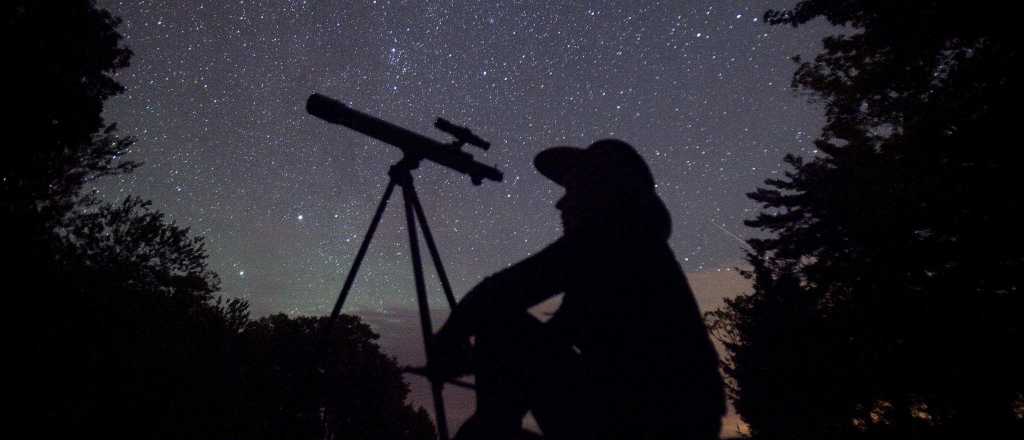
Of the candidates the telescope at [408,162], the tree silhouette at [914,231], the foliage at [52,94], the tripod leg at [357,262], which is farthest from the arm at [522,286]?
the foliage at [52,94]

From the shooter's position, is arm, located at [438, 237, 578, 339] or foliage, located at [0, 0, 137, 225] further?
foliage, located at [0, 0, 137, 225]

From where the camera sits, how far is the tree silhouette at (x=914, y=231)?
647 centimetres

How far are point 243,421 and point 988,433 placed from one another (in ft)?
66.8

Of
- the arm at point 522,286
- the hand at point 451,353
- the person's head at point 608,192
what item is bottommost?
the hand at point 451,353

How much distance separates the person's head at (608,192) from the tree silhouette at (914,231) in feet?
25.5

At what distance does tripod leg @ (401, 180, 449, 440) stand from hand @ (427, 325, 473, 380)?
32 centimetres

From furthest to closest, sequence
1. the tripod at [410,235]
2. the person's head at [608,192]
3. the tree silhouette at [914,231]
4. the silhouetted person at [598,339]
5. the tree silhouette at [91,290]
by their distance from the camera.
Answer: the tree silhouette at [91,290] → the tree silhouette at [914,231] → the tripod at [410,235] → the person's head at [608,192] → the silhouetted person at [598,339]

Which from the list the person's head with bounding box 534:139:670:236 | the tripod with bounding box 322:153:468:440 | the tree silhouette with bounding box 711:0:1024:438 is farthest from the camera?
the tree silhouette with bounding box 711:0:1024:438

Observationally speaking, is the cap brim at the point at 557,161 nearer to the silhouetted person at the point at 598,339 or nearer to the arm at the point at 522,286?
the silhouetted person at the point at 598,339

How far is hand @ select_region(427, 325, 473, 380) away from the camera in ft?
6.17

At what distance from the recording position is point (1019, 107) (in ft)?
19.3

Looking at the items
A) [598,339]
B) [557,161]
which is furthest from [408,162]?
[598,339]

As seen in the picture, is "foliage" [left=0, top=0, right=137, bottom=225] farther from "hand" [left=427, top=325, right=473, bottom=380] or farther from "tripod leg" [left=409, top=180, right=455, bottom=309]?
"hand" [left=427, top=325, right=473, bottom=380]

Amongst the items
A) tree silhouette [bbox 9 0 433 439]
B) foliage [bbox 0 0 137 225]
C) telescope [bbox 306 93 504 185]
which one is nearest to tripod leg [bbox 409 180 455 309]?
telescope [bbox 306 93 504 185]
